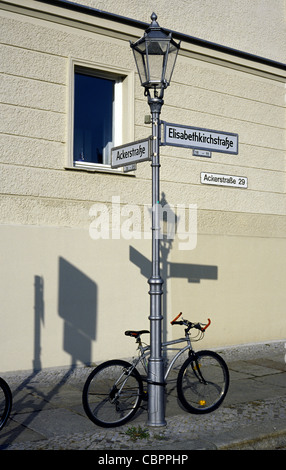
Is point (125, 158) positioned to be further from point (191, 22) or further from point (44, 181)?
point (191, 22)

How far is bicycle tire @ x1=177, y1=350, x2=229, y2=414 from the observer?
19.0ft

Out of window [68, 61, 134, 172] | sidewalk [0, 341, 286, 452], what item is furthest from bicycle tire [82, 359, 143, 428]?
window [68, 61, 134, 172]

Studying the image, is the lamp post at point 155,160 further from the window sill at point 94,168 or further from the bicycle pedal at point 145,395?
the window sill at point 94,168

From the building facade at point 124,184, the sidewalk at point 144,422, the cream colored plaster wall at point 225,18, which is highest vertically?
the cream colored plaster wall at point 225,18

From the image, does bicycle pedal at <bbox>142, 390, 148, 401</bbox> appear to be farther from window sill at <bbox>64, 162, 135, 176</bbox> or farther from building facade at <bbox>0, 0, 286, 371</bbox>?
window sill at <bbox>64, 162, 135, 176</bbox>

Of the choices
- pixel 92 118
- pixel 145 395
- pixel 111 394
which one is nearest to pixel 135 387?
pixel 145 395

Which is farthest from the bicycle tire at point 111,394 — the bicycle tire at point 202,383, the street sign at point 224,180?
the street sign at point 224,180

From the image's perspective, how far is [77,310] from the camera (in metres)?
8.12

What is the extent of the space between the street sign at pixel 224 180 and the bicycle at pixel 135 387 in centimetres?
436

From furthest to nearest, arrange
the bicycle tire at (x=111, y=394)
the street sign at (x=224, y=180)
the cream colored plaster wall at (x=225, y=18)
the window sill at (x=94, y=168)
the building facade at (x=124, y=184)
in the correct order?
the street sign at (x=224, y=180), the cream colored plaster wall at (x=225, y=18), the window sill at (x=94, y=168), the building facade at (x=124, y=184), the bicycle tire at (x=111, y=394)

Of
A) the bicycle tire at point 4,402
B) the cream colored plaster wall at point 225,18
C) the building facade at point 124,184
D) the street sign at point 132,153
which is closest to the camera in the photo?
the bicycle tire at point 4,402

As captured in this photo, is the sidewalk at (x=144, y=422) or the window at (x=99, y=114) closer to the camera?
the sidewalk at (x=144, y=422)

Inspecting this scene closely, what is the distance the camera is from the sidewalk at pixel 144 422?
4871 mm
